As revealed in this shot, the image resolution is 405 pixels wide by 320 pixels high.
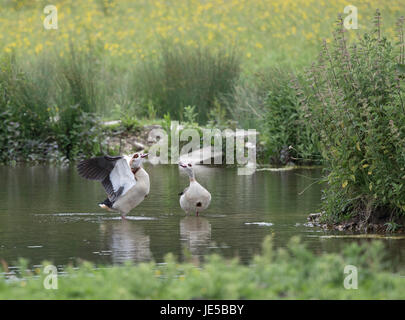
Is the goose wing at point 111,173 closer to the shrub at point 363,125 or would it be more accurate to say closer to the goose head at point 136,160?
the goose head at point 136,160

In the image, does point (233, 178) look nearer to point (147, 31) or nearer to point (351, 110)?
point (351, 110)

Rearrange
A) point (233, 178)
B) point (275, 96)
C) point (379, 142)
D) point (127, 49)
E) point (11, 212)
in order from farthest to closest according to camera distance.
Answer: point (127, 49), point (275, 96), point (233, 178), point (11, 212), point (379, 142)

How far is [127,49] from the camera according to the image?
4025 cm

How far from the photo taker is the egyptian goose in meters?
11.9

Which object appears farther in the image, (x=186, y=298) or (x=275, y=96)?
(x=275, y=96)

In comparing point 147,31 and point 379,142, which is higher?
point 147,31

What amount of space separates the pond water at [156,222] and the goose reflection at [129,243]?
1 centimetres

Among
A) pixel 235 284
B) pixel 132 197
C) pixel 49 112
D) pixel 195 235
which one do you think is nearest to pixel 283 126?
pixel 49 112

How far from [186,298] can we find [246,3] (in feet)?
140

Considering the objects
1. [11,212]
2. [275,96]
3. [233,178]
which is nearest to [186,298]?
[11,212]

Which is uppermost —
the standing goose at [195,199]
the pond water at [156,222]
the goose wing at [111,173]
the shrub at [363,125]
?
the shrub at [363,125]

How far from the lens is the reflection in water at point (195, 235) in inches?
369

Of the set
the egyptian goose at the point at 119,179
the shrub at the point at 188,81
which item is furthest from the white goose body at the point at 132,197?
the shrub at the point at 188,81

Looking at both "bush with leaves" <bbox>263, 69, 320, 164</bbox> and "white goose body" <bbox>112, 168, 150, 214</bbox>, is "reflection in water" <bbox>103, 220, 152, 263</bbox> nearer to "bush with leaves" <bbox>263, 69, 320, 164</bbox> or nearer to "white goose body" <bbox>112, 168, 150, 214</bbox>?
"white goose body" <bbox>112, 168, 150, 214</bbox>
